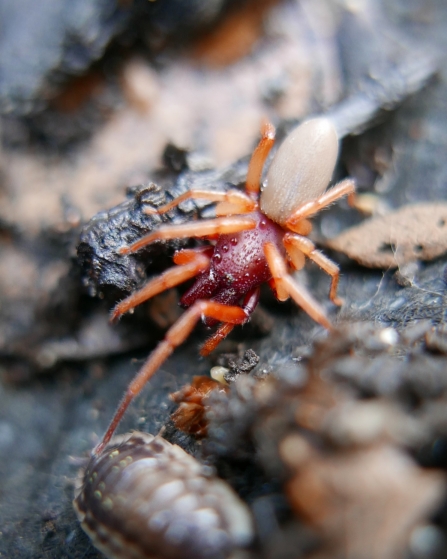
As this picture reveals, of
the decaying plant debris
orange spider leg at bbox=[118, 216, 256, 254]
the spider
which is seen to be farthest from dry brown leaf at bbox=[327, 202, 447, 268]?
the decaying plant debris

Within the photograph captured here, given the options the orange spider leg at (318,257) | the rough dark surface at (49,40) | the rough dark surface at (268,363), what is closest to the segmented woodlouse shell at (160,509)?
the rough dark surface at (268,363)

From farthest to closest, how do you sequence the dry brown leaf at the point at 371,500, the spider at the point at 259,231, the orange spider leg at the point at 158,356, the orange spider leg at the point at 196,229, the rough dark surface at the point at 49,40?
the rough dark surface at the point at 49,40
the spider at the point at 259,231
the orange spider leg at the point at 196,229
the orange spider leg at the point at 158,356
the dry brown leaf at the point at 371,500

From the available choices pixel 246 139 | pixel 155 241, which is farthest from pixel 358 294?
pixel 246 139

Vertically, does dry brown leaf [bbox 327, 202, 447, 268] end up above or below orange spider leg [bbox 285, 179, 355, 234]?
below

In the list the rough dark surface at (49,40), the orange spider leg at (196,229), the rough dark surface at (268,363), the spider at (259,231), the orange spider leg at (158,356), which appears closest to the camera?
the rough dark surface at (268,363)

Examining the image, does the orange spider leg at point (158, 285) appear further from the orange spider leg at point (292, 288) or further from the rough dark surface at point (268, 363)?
the orange spider leg at point (292, 288)

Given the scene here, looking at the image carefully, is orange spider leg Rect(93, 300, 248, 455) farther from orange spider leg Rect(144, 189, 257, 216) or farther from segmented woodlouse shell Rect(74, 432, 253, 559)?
orange spider leg Rect(144, 189, 257, 216)

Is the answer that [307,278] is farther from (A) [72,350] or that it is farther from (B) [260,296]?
(A) [72,350]
